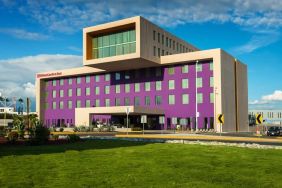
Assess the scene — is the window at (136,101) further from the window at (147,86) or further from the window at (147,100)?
the window at (147,86)

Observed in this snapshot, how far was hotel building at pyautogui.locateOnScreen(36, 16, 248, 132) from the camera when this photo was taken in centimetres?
7044

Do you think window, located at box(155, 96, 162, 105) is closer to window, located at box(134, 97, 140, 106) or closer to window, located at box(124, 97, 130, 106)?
window, located at box(134, 97, 140, 106)

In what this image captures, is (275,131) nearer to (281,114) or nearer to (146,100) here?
(146,100)

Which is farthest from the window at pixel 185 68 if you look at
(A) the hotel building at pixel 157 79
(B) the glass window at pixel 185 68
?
(A) the hotel building at pixel 157 79

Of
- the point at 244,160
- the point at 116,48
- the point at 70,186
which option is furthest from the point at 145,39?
the point at 70,186

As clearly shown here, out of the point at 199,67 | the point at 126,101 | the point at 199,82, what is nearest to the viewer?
the point at 199,67

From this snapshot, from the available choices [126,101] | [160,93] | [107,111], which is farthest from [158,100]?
[107,111]

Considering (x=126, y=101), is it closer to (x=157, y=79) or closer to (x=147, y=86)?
(x=147, y=86)

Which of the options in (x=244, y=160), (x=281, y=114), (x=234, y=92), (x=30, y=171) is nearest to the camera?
(x=30, y=171)

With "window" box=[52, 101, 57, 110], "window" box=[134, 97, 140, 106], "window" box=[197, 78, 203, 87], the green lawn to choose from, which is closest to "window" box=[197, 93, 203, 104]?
"window" box=[197, 78, 203, 87]

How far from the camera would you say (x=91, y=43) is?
7912 centimetres

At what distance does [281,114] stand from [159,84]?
3149 inches

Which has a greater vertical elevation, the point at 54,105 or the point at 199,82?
the point at 199,82

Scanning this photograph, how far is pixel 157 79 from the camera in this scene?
7894 centimetres
